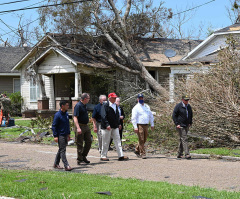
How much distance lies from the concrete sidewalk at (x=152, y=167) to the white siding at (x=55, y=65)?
1366 cm

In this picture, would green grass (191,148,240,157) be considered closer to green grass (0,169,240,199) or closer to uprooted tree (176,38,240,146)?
uprooted tree (176,38,240,146)

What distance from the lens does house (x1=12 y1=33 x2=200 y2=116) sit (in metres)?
26.4

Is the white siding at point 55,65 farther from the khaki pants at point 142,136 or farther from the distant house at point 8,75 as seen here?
the khaki pants at point 142,136

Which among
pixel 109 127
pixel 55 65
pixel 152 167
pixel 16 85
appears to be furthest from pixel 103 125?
pixel 16 85

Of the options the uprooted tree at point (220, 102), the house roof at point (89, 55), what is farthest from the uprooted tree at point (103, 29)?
the uprooted tree at point (220, 102)

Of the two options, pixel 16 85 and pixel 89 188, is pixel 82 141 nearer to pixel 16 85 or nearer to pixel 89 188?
pixel 89 188

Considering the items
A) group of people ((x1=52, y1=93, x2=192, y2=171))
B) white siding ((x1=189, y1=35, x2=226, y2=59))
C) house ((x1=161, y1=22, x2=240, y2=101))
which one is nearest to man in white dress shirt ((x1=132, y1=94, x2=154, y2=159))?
group of people ((x1=52, y1=93, x2=192, y2=171))

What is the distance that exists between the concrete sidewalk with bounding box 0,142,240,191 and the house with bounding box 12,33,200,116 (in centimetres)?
1333

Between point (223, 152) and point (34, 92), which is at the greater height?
point (34, 92)

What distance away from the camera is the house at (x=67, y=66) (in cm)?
2642

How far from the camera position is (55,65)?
27312 mm

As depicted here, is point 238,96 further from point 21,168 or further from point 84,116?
point 21,168

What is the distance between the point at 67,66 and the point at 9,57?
11.3 meters

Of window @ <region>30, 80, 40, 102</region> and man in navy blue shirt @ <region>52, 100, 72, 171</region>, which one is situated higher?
window @ <region>30, 80, 40, 102</region>
